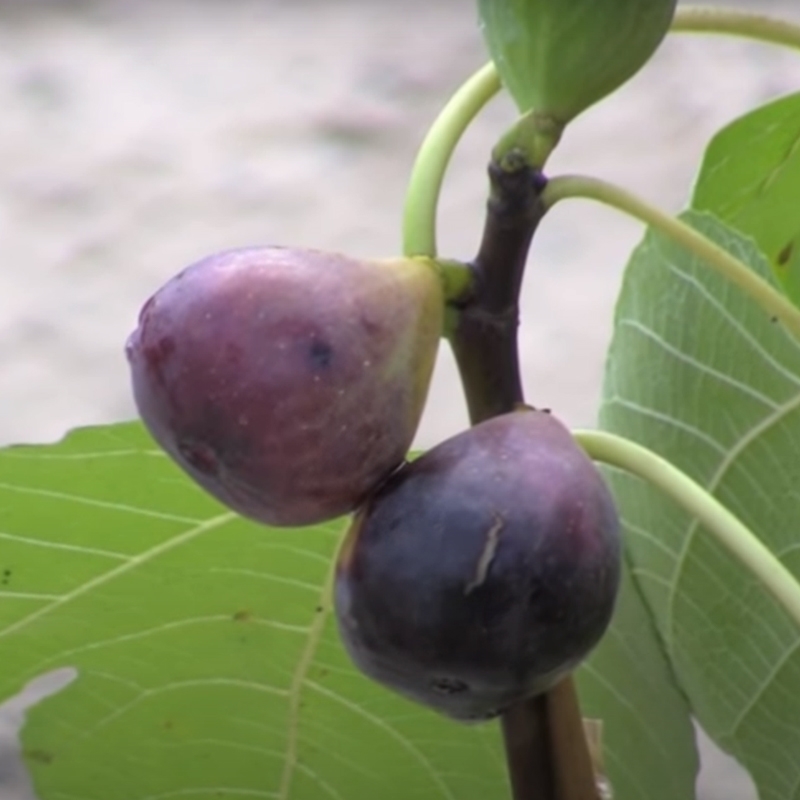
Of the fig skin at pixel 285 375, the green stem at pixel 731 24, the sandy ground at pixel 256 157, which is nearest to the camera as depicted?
the fig skin at pixel 285 375

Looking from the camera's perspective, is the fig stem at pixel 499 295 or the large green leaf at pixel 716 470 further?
the large green leaf at pixel 716 470

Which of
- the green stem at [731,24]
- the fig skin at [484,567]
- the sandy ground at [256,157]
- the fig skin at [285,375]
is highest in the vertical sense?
the green stem at [731,24]

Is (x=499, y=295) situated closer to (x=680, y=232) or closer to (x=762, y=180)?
(x=680, y=232)

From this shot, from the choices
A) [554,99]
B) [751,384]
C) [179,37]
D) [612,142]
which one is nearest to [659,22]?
[554,99]

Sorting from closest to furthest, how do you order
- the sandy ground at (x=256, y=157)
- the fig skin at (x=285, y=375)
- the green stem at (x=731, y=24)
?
the fig skin at (x=285, y=375) → the green stem at (x=731, y=24) → the sandy ground at (x=256, y=157)

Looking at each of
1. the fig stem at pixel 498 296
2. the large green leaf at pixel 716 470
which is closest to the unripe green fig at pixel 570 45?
the fig stem at pixel 498 296

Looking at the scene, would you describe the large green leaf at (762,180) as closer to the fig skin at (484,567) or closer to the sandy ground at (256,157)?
the fig skin at (484,567)
